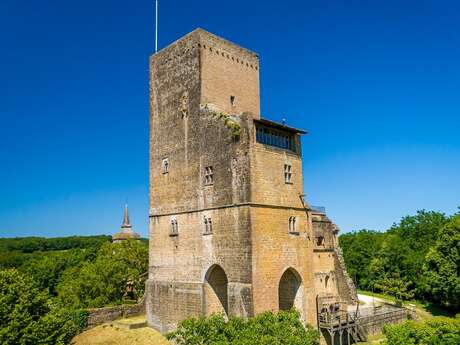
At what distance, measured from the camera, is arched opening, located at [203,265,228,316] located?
31.6 meters

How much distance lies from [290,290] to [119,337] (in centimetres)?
1513

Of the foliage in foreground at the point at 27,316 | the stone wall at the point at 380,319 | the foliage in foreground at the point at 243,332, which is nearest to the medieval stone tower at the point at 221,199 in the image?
the stone wall at the point at 380,319

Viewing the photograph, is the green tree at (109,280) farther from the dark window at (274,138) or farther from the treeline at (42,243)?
the treeline at (42,243)

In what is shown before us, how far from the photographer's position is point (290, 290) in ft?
103

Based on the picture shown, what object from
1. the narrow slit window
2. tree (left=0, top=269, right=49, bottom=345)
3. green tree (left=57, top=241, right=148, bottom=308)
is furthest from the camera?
green tree (left=57, top=241, right=148, bottom=308)

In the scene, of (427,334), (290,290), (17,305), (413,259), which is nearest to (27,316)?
(17,305)

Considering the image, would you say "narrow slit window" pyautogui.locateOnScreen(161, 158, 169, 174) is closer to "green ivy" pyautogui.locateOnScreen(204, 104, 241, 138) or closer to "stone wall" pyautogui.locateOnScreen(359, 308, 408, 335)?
Answer: "green ivy" pyautogui.locateOnScreen(204, 104, 241, 138)

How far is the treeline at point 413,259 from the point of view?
159ft

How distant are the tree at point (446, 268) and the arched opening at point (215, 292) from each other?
1144 inches

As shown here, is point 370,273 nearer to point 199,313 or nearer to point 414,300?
point 414,300

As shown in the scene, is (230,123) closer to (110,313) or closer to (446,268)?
(110,313)

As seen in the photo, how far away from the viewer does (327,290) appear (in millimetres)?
39156

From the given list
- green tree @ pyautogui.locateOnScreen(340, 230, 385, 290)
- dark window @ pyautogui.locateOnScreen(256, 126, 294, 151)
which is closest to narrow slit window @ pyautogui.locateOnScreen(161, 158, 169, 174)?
dark window @ pyautogui.locateOnScreen(256, 126, 294, 151)

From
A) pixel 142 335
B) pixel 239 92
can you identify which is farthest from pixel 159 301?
pixel 239 92
